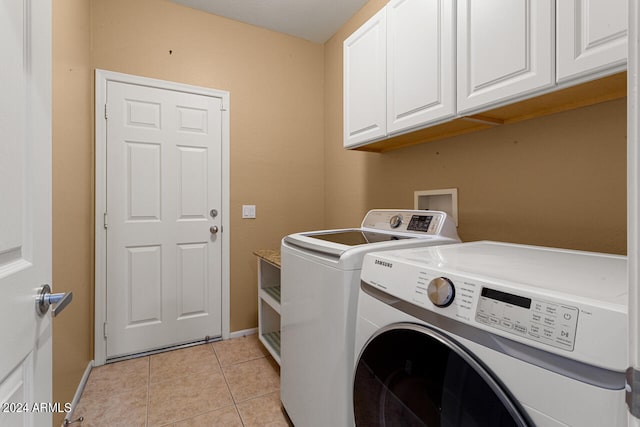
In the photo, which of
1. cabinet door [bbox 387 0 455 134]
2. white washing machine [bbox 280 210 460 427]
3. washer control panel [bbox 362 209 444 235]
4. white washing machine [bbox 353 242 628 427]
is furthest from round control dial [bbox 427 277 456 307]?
cabinet door [bbox 387 0 455 134]

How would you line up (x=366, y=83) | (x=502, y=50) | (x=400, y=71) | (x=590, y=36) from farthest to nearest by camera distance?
1. (x=366, y=83)
2. (x=400, y=71)
3. (x=502, y=50)
4. (x=590, y=36)

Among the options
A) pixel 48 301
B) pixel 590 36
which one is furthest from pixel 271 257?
pixel 590 36

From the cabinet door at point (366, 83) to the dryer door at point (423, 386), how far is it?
1.14m

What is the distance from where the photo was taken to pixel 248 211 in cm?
253

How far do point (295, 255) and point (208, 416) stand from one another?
1.06 metres

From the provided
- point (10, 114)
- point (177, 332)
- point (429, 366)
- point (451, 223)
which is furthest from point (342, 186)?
point (10, 114)

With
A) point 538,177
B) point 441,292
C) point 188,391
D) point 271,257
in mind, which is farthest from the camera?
point 271,257

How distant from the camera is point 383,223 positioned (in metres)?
1.71

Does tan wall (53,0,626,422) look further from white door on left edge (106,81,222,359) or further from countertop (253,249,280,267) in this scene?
countertop (253,249,280,267)

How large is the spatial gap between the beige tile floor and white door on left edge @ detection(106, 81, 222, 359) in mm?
214

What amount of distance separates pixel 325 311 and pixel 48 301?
2.62ft

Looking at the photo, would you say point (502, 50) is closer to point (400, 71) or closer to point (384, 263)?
point (400, 71)

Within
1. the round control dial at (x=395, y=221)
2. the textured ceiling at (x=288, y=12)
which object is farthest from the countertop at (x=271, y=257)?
the textured ceiling at (x=288, y=12)

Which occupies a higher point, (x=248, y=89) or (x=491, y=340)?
(x=248, y=89)
